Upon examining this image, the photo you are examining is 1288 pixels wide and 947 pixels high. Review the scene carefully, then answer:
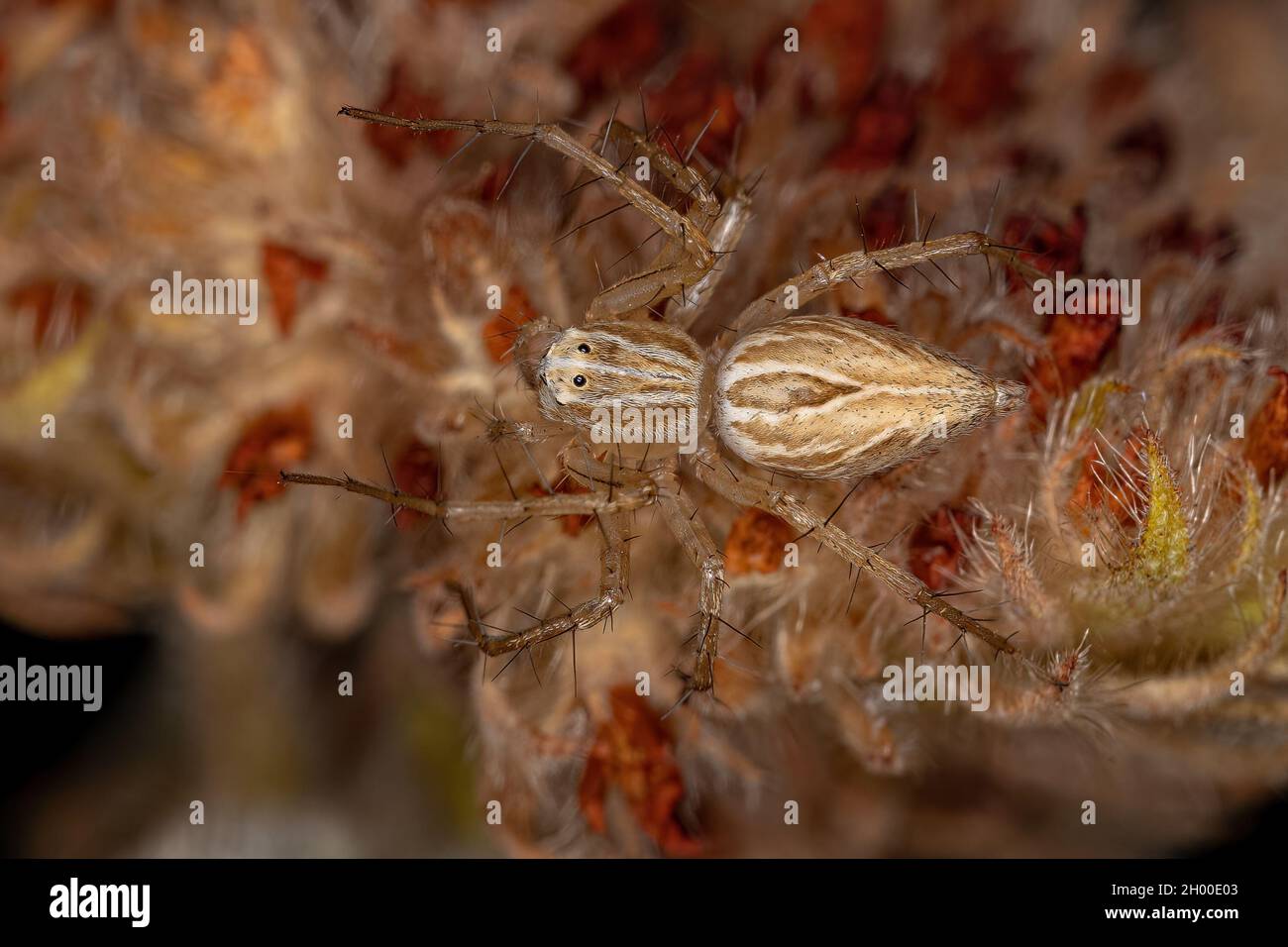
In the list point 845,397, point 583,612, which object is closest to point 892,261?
point 845,397

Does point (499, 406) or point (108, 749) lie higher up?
point (499, 406)

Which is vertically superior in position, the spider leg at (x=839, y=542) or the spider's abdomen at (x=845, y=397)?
the spider's abdomen at (x=845, y=397)

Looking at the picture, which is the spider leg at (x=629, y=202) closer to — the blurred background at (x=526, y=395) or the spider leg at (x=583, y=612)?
the blurred background at (x=526, y=395)

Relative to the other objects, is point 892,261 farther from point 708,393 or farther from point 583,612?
point 583,612

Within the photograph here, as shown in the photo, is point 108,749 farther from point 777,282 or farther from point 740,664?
point 777,282

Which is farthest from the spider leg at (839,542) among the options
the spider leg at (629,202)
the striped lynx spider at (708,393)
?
the spider leg at (629,202)

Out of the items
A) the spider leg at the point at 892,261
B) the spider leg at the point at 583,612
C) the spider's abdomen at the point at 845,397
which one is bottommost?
the spider leg at the point at 583,612
